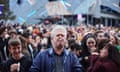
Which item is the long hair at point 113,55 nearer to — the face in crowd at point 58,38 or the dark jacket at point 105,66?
the dark jacket at point 105,66

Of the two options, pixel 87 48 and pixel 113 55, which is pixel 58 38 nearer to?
pixel 113 55

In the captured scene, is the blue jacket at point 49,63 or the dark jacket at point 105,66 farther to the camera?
the dark jacket at point 105,66

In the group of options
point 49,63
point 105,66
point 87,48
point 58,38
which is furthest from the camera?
point 87,48

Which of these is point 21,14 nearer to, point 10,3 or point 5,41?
point 10,3

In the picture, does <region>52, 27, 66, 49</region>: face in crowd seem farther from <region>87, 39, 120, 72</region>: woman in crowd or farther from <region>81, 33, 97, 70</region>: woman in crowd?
<region>81, 33, 97, 70</region>: woman in crowd

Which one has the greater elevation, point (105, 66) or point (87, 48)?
point (87, 48)

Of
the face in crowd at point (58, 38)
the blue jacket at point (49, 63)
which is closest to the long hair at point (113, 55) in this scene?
the blue jacket at point (49, 63)

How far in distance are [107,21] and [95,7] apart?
1681 inches

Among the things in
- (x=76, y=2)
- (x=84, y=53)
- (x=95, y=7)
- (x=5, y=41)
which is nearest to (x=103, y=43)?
(x=84, y=53)

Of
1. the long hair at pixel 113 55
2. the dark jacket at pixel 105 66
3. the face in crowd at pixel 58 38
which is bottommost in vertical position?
the dark jacket at pixel 105 66

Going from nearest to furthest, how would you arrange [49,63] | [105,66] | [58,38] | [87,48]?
[58,38] < [49,63] < [105,66] < [87,48]

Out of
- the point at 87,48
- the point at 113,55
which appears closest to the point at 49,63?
the point at 113,55

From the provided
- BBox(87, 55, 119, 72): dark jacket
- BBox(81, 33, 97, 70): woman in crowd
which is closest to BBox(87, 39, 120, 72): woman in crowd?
BBox(87, 55, 119, 72): dark jacket

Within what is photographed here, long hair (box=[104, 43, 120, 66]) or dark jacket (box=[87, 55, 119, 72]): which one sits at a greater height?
long hair (box=[104, 43, 120, 66])
